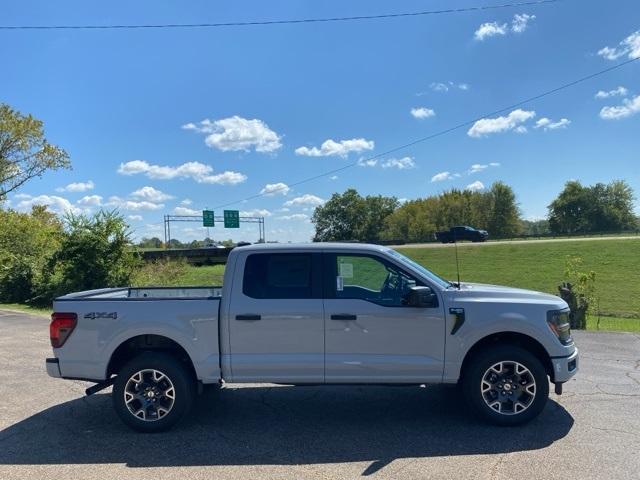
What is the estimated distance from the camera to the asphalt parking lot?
415 centimetres

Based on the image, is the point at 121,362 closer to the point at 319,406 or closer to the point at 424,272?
the point at 319,406

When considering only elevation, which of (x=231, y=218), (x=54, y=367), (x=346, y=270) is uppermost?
(x=231, y=218)

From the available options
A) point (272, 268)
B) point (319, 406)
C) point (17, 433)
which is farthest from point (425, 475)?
point (17, 433)

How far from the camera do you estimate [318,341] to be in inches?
198

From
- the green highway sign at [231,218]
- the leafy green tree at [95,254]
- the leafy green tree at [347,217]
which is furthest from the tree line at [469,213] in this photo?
the leafy green tree at [95,254]

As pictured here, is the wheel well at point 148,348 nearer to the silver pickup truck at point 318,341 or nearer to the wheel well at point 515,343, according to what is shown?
the silver pickup truck at point 318,341

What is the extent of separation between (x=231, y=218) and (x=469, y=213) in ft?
170

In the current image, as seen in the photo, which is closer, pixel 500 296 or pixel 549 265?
pixel 500 296

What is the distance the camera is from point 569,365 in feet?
16.6

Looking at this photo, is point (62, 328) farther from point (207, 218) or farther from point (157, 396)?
point (207, 218)

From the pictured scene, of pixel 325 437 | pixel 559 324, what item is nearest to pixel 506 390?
pixel 559 324

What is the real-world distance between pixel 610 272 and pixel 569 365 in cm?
2721

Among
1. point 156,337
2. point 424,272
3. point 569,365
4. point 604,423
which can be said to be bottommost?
point 604,423

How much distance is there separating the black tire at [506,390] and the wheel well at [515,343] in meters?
0.11
